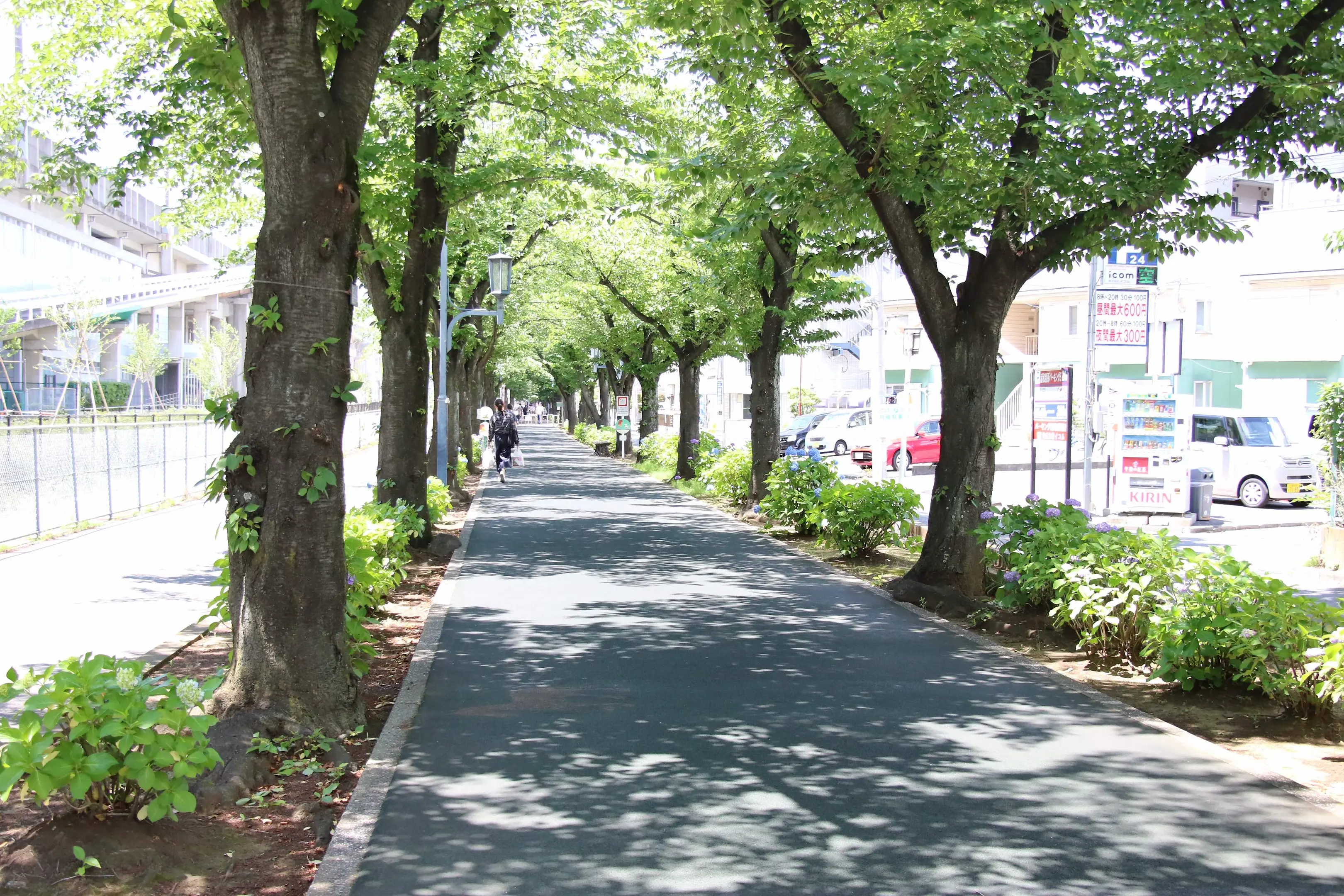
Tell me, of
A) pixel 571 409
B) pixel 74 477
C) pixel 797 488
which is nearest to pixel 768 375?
pixel 797 488

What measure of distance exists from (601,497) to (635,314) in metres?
8.27

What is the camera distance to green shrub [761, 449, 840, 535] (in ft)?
53.6

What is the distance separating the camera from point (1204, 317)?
36281mm

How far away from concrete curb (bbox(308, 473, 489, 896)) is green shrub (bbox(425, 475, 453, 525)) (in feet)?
19.7

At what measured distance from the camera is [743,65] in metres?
10.5

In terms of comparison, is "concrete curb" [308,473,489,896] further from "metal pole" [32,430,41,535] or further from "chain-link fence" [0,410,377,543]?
"metal pole" [32,430,41,535]

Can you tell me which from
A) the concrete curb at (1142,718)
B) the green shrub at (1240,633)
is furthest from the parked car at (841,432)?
the green shrub at (1240,633)

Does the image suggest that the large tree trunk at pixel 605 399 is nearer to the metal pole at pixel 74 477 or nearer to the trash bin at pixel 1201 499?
the metal pole at pixel 74 477

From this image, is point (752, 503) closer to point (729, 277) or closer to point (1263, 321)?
point (729, 277)

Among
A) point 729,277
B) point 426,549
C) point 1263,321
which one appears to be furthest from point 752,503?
point 1263,321

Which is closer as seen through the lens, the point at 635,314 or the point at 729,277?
the point at 729,277

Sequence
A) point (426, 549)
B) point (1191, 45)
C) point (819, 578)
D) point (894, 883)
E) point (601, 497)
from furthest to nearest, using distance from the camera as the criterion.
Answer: point (601, 497) < point (426, 549) < point (819, 578) < point (1191, 45) < point (894, 883)

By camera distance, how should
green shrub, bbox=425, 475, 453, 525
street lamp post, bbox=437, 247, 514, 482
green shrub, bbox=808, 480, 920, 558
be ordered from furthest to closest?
street lamp post, bbox=437, 247, 514, 482 → green shrub, bbox=425, 475, 453, 525 → green shrub, bbox=808, 480, 920, 558

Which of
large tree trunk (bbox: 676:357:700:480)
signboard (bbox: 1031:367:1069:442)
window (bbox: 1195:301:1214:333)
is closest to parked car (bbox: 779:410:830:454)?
large tree trunk (bbox: 676:357:700:480)
